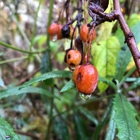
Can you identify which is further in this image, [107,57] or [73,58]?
[107,57]

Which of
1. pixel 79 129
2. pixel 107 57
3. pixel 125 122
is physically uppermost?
pixel 107 57

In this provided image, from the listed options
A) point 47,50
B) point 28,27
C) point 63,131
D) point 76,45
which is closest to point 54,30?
point 76,45

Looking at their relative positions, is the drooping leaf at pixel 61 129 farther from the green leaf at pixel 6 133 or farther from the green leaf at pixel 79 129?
the green leaf at pixel 6 133

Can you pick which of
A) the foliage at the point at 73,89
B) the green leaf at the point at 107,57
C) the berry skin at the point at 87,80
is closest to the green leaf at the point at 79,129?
the foliage at the point at 73,89

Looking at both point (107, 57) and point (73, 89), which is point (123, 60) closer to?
point (107, 57)

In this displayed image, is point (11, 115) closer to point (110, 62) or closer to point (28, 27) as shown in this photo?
point (110, 62)

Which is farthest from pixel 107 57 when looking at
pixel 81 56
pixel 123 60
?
pixel 81 56

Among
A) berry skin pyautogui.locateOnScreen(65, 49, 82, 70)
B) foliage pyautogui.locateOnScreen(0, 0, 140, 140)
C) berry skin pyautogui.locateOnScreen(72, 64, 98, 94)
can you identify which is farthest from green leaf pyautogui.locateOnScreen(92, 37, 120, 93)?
berry skin pyautogui.locateOnScreen(72, 64, 98, 94)
